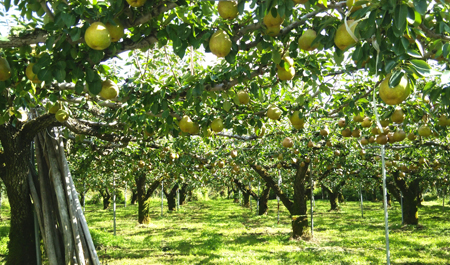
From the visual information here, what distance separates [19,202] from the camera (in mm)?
5109

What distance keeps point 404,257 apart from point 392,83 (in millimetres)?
9271

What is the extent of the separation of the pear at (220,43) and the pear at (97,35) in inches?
24.5

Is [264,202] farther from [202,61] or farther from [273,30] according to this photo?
[273,30]

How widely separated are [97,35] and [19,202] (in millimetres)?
4298

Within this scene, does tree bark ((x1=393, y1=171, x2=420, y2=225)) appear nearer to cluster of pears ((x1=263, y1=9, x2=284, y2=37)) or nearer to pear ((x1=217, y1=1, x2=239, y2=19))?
cluster of pears ((x1=263, y1=9, x2=284, y2=37))

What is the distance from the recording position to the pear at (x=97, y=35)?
6.15 feet

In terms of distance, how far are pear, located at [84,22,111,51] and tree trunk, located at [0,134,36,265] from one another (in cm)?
390

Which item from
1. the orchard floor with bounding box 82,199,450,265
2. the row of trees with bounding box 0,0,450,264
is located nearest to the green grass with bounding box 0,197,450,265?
the orchard floor with bounding box 82,199,450,265

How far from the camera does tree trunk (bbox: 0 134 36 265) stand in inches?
198

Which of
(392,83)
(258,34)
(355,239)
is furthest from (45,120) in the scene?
(355,239)

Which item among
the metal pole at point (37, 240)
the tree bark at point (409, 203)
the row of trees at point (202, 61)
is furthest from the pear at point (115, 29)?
the tree bark at point (409, 203)

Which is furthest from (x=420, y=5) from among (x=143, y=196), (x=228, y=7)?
(x=143, y=196)

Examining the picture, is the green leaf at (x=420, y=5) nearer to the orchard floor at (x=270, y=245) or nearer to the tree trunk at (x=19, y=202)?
the tree trunk at (x=19, y=202)

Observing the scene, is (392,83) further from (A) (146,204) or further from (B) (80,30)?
(A) (146,204)
